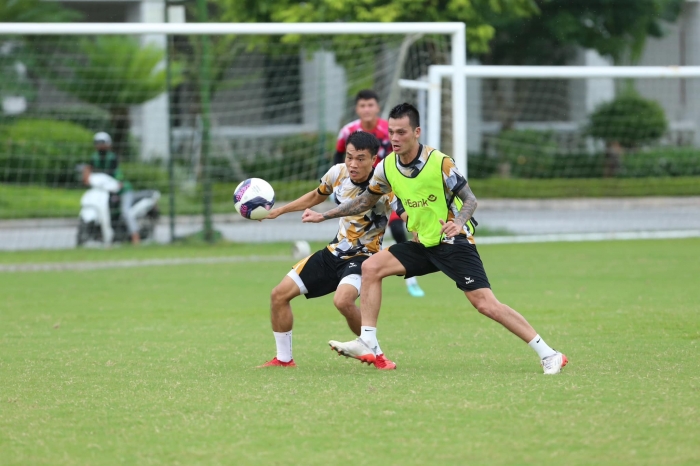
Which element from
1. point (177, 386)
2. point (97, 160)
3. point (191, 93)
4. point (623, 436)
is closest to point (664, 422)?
point (623, 436)

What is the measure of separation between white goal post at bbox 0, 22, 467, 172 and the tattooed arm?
24.8ft

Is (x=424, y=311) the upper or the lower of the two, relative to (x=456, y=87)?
lower

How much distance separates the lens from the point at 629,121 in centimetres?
2858

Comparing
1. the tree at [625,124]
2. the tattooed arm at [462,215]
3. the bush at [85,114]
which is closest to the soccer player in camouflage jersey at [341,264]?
the tattooed arm at [462,215]

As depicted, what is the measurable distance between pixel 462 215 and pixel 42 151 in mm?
17090

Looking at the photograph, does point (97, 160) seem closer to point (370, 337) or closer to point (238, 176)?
point (238, 176)

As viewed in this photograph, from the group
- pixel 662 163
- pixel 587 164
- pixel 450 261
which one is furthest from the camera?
pixel 587 164

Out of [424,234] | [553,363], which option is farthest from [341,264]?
[553,363]

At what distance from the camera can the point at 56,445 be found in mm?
5070

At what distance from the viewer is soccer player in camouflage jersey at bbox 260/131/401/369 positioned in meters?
7.34

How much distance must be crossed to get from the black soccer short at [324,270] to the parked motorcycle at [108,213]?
11.2 metres

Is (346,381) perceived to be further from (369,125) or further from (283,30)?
(283,30)

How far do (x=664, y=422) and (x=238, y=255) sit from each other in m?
12.1

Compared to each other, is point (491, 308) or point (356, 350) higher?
point (491, 308)
